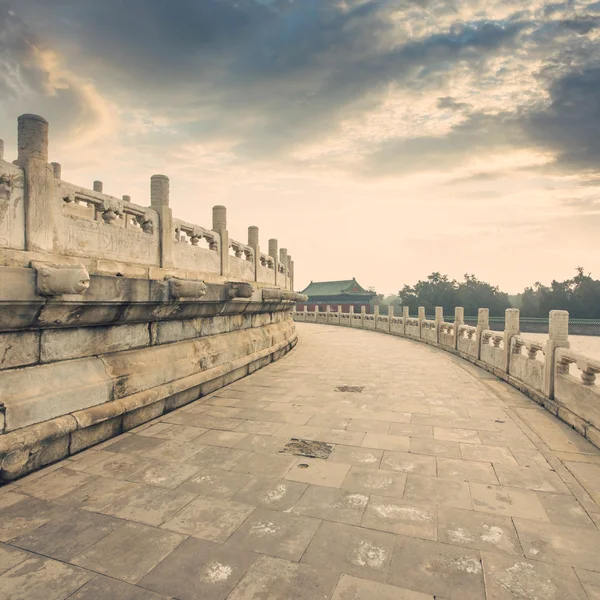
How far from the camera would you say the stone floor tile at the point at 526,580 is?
228 centimetres

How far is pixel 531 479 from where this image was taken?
382 cm

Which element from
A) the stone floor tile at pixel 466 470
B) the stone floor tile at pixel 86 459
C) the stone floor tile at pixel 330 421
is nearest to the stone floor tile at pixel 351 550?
the stone floor tile at pixel 466 470

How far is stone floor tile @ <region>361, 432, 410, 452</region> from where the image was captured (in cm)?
456

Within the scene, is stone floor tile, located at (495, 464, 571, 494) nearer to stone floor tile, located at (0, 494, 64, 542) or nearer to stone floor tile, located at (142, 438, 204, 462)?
stone floor tile, located at (142, 438, 204, 462)

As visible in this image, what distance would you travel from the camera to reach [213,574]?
2.42 meters

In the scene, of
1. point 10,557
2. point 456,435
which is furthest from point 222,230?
point 10,557

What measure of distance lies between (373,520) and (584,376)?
4126 millimetres

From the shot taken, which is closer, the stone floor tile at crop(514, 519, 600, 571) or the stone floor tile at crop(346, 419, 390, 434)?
the stone floor tile at crop(514, 519, 600, 571)

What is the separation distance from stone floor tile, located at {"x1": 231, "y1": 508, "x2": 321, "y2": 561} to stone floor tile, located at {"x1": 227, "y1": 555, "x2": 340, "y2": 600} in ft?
0.33

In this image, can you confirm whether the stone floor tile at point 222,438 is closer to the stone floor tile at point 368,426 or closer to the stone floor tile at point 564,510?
the stone floor tile at point 368,426

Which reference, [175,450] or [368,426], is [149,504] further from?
[368,426]

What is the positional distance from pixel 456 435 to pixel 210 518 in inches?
134

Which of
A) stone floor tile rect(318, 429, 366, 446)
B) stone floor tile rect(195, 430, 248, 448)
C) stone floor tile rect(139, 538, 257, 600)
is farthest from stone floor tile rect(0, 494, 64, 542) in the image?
stone floor tile rect(318, 429, 366, 446)

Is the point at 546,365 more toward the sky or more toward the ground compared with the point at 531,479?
more toward the sky
